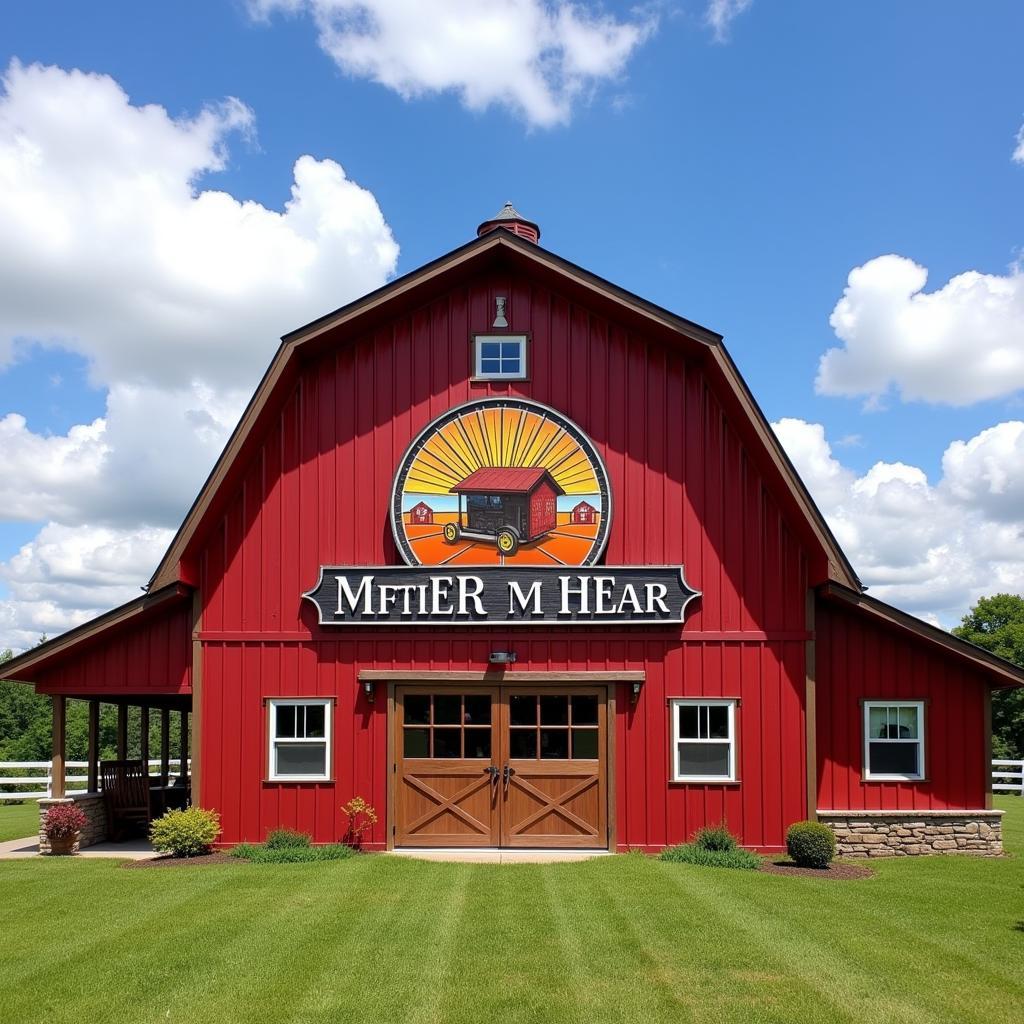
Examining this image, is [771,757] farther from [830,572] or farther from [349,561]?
[349,561]

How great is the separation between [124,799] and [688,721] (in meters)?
9.11

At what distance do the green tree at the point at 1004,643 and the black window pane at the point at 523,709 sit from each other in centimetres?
3761

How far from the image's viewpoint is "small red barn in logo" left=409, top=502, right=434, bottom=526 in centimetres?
1563

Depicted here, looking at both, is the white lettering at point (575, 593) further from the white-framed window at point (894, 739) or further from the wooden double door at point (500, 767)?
the white-framed window at point (894, 739)

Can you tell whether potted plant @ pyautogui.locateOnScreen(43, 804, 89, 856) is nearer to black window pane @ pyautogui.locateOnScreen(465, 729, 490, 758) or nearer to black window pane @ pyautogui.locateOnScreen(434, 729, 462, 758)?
black window pane @ pyautogui.locateOnScreen(434, 729, 462, 758)

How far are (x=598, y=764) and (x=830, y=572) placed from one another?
166 inches

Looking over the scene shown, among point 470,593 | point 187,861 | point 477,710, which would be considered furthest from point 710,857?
point 187,861

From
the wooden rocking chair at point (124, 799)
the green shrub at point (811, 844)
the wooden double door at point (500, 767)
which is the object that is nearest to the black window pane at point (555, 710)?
the wooden double door at point (500, 767)

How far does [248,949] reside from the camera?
9578 mm

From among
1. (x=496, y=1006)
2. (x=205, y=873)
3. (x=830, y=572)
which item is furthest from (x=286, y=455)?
(x=496, y=1006)

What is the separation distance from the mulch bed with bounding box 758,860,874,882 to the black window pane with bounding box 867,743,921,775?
178 cm

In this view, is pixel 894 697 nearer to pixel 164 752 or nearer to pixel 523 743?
pixel 523 743

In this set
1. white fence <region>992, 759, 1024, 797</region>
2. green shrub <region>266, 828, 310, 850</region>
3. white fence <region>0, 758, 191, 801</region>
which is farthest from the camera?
white fence <region>992, 759, 1024, 797</region>

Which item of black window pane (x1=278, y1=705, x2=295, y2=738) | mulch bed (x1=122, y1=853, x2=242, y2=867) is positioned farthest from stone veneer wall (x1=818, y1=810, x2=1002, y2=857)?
mulch bed (x1=122, y1=853, x2=242, y2=867)
